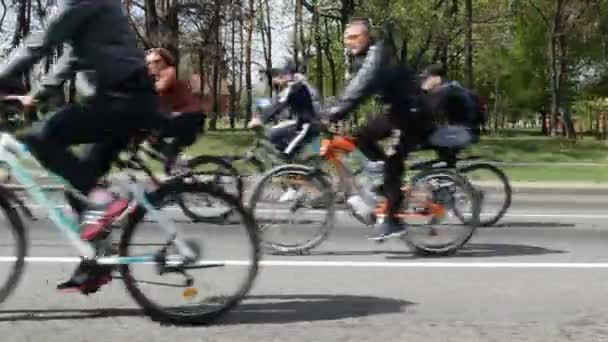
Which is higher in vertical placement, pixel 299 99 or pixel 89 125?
pixel 299 99

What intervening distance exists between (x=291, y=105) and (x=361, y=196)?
241 centimetres

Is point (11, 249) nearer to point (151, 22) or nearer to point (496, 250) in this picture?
point (496, 250)

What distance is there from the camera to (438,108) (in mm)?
9242

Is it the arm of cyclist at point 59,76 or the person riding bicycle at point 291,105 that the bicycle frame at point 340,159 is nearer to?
the person riding bicycle at point 291,105

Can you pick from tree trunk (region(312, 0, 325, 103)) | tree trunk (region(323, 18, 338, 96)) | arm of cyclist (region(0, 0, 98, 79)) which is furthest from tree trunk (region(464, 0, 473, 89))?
arm of cyclist (region(0, 0, 98, 79))

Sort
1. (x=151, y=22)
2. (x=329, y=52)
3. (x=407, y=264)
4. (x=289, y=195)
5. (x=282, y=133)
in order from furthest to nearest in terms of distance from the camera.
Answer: (x=329, y=52) → (x=151, y=22) → (x=282, y=133) → (x=289, y=195) → (x=407, y=264)

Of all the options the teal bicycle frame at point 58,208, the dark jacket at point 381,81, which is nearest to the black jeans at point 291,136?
the dark jacket at point 381,81

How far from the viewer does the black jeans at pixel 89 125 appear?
4.94 m

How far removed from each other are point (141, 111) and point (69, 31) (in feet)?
1.79

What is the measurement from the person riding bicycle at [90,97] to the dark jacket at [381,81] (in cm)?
265

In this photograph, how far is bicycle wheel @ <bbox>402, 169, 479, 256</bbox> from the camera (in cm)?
800

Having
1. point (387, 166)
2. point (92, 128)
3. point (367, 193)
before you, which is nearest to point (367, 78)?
point (387, 166)

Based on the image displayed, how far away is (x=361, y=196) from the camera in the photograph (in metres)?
8.11

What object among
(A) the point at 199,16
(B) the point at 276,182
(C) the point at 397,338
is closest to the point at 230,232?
(C) the point at 397,338
